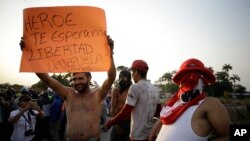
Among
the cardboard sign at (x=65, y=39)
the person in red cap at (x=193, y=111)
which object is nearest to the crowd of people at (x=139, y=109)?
the person in red cap at (x=193, y=111)

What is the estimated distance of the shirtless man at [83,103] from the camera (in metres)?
4.12

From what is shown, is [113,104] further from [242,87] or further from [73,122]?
[242,87]

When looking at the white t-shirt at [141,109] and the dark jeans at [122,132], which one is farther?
the dark jeans at [122,132]

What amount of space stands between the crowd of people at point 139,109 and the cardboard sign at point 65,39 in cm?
19

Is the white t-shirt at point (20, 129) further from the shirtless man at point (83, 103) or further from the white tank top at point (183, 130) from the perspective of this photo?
the white tank top at point (183, 130)

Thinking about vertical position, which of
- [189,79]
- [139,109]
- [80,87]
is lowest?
[139,109]

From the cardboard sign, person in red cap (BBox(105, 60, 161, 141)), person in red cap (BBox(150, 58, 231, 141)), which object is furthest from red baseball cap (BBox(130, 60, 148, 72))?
person in red cap (BBox(150, 58, 231, 141))

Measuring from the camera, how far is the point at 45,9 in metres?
4.09

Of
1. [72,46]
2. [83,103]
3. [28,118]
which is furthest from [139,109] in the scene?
[28,118]

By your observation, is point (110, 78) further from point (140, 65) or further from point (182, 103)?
point (182, 103)

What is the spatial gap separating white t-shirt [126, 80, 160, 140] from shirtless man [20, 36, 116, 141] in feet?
2.78

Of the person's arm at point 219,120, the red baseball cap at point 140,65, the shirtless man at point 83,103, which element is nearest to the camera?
the person's arm at point 219,120

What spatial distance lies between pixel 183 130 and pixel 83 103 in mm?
1785

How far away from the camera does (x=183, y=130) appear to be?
284 centimetres
